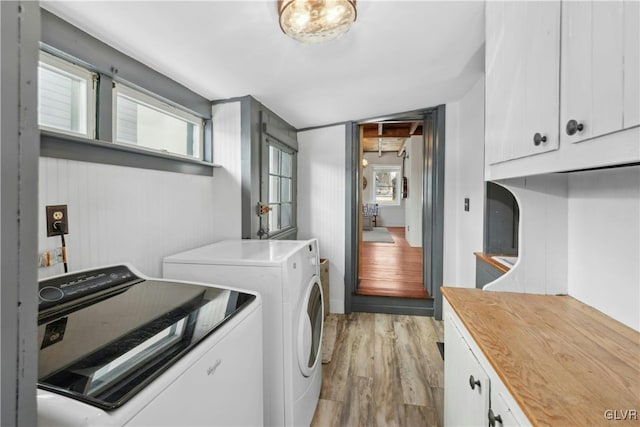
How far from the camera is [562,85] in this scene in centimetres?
84

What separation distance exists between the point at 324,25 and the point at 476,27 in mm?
834

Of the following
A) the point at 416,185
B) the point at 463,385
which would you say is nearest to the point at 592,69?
the point at 463,385

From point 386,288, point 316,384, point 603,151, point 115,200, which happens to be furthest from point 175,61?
point 386,288

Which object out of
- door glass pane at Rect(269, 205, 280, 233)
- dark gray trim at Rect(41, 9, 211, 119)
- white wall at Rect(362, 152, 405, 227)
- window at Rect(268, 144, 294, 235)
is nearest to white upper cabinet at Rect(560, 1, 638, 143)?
dark gray trim at Rect(41, 9, 211, 119)

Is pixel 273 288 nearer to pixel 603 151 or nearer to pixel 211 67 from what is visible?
pixel 603 151

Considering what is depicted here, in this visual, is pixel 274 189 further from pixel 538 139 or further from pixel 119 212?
pixel 538 139

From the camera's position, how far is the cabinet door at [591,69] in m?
0.65

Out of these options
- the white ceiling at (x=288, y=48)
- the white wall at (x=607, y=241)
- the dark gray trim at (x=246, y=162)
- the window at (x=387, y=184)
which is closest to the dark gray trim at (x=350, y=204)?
the white ceiling at (x=288, y=48)

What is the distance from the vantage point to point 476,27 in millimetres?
1468

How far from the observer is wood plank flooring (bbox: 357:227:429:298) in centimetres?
323

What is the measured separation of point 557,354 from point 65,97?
210 cm

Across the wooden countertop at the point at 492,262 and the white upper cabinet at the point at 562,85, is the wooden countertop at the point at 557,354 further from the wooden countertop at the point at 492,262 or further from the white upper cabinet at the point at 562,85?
the white upper cabinet at the point at 562,85

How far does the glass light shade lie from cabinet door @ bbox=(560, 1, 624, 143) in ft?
2.47

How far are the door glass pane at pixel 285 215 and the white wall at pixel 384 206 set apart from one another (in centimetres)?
690
